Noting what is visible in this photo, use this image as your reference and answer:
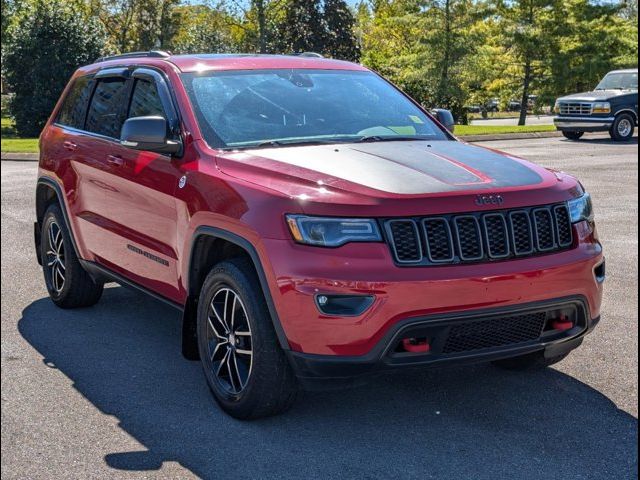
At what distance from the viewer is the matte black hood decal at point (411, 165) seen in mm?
4289

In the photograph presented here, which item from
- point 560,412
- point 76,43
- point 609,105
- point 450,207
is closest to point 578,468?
point 560,412

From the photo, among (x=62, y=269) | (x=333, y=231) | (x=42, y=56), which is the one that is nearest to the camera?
(x=333, y=231)

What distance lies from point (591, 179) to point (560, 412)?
433 inches

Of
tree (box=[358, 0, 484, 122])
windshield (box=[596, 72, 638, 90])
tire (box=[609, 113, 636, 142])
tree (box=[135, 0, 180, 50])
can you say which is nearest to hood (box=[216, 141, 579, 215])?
tire (box=[609, 113, 636, 142])

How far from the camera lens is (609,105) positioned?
78.1 ft

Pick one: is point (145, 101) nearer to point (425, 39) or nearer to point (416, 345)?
point (416, 345)

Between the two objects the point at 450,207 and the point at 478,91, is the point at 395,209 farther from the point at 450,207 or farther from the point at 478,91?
the point at 478,91

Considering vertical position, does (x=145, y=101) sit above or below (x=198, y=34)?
below

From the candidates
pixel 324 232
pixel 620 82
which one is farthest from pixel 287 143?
pixel 620 82

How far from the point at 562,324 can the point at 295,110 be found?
2003 mm

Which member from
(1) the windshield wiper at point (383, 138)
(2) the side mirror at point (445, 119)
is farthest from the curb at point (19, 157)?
(1) the windshield wiper at point (383, 138)

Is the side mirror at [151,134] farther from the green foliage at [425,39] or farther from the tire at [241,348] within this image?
the green foliage at [425,39]

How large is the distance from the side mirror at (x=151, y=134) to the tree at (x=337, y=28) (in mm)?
40607

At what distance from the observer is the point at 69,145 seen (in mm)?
6734
